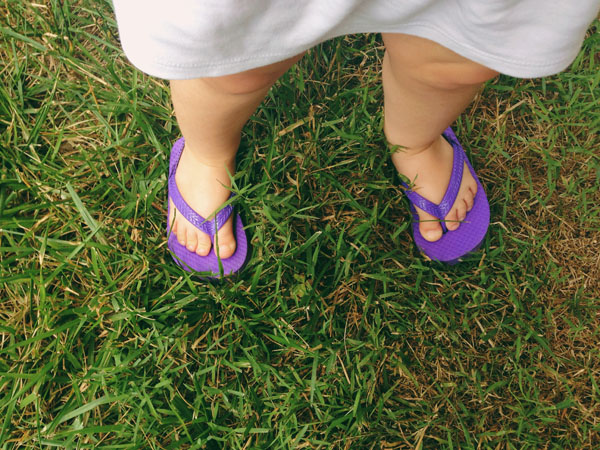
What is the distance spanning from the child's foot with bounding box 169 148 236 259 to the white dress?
622mm

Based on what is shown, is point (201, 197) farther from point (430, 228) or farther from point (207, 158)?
point (430, 228)

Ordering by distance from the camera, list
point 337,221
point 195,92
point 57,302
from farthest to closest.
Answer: point 337,221
point 57,302
point 195,92

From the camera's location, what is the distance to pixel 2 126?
145 centimetres

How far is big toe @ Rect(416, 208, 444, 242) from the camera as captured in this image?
1.42 metres

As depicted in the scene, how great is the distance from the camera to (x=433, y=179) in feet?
4.64

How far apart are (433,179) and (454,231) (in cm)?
17

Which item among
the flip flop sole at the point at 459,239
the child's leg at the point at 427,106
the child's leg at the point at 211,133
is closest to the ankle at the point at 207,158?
the child's leg at the point at 211,133

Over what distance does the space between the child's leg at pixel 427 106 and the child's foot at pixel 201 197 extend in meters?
0.49

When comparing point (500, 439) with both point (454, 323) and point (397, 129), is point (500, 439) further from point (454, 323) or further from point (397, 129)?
point (397, 129)

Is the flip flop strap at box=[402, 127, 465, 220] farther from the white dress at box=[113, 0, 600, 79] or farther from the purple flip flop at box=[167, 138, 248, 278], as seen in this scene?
the white dress at box=[113, 0, 600, 79]

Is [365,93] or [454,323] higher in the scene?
[365,93]

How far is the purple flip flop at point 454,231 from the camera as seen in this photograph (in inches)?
56.1

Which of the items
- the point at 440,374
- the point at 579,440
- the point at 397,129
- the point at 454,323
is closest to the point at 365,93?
the point at 397,129

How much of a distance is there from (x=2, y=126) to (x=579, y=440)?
1935 mm
